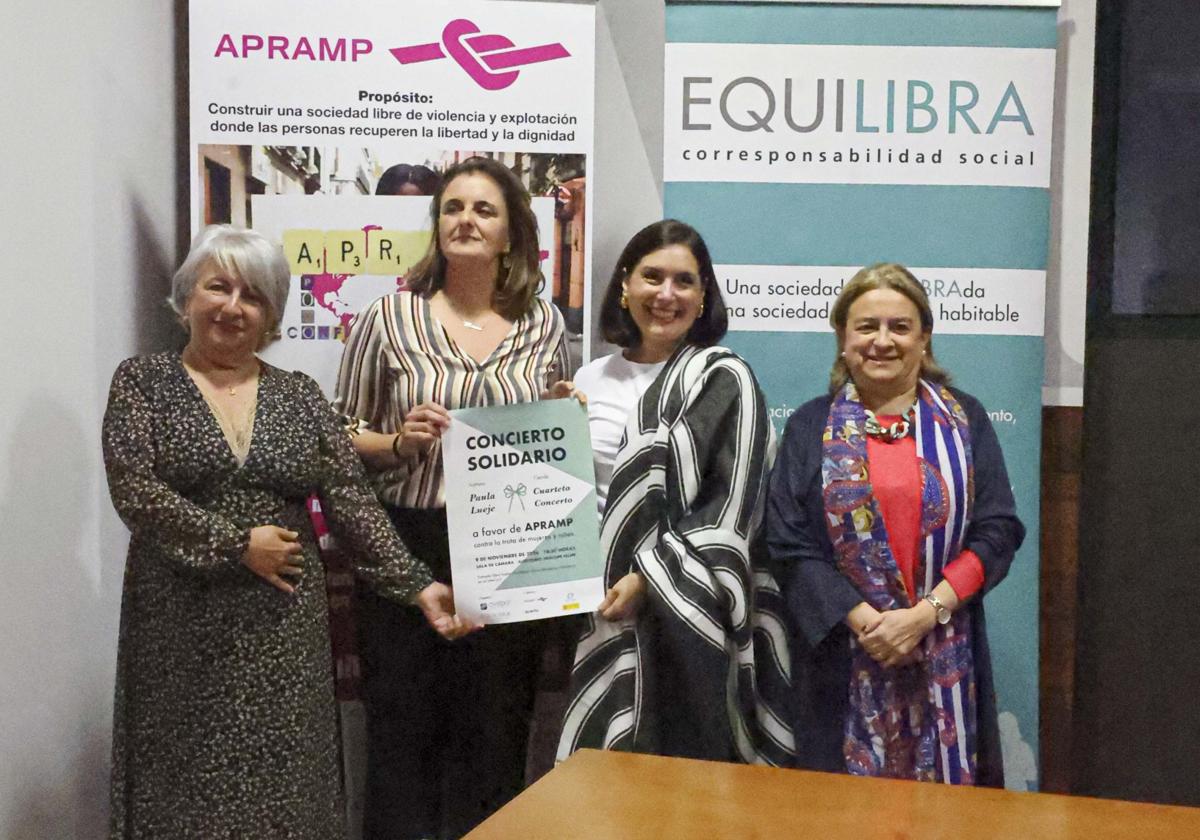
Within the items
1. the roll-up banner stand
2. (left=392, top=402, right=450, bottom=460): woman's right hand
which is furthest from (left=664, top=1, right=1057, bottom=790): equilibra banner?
(left=392, top=402, right=450, bottom=460): woman's right hand

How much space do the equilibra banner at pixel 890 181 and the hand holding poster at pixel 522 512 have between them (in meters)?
0.77

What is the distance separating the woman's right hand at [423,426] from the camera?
2625 mm

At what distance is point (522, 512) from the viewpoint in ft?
8.75

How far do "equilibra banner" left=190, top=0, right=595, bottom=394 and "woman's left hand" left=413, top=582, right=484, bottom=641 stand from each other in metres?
0.84

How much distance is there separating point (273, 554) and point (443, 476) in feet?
1.60

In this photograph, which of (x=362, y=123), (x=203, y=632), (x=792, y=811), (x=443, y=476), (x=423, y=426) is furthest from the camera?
(x=362, y=123)

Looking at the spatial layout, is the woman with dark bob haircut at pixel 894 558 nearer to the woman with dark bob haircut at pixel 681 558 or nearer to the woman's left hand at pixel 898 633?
the woman's left hand at pixel 898 633

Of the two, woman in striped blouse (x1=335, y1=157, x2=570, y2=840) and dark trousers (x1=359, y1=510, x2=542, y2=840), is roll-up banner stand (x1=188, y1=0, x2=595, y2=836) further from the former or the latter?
dark trousers (x1=359, y1=510, x2=542, y2=840)

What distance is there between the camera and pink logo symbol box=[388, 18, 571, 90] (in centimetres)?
318

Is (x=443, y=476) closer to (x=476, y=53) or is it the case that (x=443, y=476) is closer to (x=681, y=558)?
(x=681, y=558)

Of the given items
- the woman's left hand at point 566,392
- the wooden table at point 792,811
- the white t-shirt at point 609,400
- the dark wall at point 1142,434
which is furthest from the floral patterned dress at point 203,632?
the dark wall at point 1142,434

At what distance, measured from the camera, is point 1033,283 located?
3.17 meters

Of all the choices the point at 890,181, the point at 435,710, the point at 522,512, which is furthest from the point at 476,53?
the point at 435,710

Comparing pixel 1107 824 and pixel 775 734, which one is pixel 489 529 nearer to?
pixel 775 734
